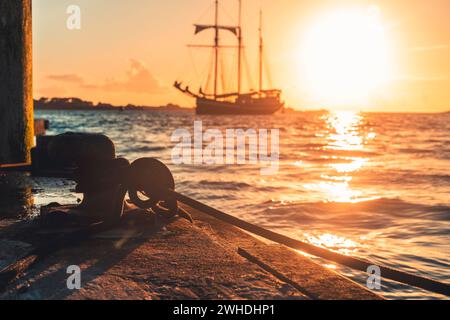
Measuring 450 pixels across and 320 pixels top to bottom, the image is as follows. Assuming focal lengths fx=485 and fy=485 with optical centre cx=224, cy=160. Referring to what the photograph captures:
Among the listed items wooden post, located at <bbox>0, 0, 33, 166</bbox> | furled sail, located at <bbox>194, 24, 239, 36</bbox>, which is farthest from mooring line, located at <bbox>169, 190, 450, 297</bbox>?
furled sail, located at <bbox>194, 24, 239, 36</bbox>

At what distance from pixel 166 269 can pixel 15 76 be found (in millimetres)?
4495

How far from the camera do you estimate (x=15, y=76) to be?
21.0 feet

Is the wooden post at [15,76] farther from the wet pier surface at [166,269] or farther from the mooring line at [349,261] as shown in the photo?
the mooring line at [349,261]

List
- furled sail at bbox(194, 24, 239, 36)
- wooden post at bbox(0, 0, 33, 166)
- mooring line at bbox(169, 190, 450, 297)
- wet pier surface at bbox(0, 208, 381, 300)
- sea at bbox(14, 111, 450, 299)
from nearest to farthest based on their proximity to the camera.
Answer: wet pier surface at bbox(0, 208, 381, 300)
mooring line at bbox(169, 190, 450, 297)
sea at bbox(14, 111, 450, 299)
wooden post at bbox(0, 0, 33, 166)
furled sail at bbox(194, 24, 239, 36)

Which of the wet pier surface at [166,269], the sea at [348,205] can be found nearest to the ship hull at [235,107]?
the sea at [348,205]

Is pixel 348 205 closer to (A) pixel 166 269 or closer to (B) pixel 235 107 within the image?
(A) pixel 166 269

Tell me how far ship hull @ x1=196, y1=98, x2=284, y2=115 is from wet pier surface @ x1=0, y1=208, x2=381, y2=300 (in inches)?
4728

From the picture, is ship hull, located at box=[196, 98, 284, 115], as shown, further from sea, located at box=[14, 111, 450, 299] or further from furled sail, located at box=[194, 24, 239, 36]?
sea, located at box=[14, 111, 450, 299]

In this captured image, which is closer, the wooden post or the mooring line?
the mooring line

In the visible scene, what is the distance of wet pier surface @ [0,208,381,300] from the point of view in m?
2.70

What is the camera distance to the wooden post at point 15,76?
6.33m

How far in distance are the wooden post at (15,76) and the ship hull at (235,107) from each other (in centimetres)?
11694

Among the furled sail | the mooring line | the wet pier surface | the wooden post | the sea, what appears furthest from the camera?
the furled sail
